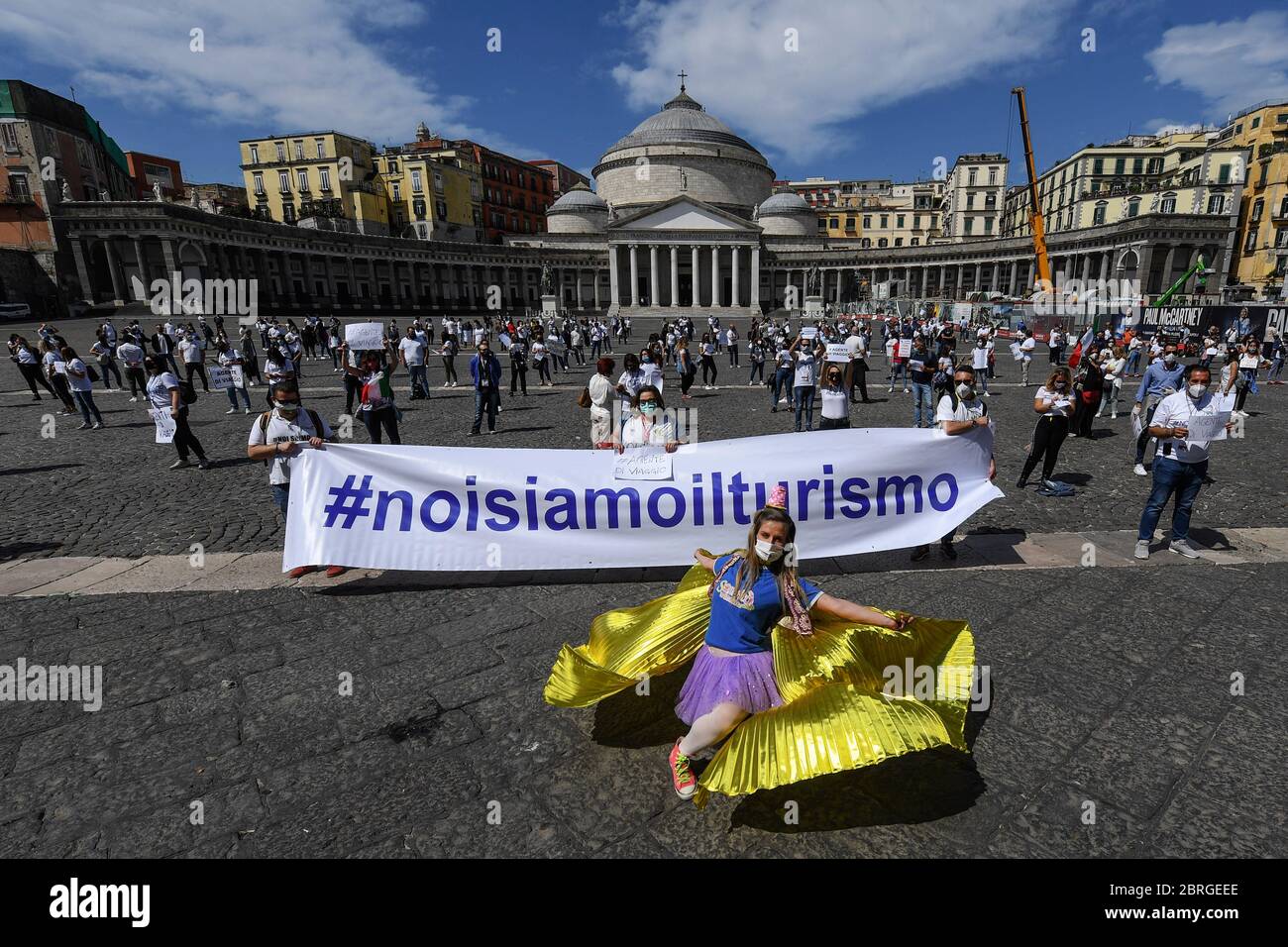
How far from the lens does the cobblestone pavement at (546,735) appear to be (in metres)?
2.74

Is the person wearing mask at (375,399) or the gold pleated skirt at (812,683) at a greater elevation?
the person wearing mask at (375,399)

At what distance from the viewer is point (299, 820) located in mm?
2832

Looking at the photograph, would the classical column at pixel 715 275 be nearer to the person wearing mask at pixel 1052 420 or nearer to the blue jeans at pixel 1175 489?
the person wearing mask at pixel 1052 420

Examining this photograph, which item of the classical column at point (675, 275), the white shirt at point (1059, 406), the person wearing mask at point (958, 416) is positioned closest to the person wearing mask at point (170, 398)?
the person wearing mask at point (958, 416)

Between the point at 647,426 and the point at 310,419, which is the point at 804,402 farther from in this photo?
the point at 310,419

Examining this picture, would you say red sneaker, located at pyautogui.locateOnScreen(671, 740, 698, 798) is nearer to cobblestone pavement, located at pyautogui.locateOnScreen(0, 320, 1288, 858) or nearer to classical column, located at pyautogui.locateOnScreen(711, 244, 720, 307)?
cobblestone pavement, located at pyautogui.locateOnScreen(0, 320, 1288, 858)

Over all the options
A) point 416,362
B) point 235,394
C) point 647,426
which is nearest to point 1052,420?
point 647,426

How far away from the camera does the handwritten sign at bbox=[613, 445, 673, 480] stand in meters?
5.00

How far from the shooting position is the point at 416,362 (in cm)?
1572

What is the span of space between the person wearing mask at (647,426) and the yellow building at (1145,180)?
75110 mm

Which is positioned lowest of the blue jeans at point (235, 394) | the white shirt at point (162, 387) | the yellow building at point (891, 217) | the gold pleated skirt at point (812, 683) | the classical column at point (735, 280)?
the gold pleated skirt at point (812, 683)

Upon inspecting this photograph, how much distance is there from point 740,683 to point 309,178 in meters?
82.3

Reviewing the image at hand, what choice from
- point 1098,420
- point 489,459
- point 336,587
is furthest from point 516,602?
point 1098,420

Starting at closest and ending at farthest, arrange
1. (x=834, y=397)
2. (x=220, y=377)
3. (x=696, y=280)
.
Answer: (x=834, y=397) → (x=220, y=377) → (x=696, y=280)
